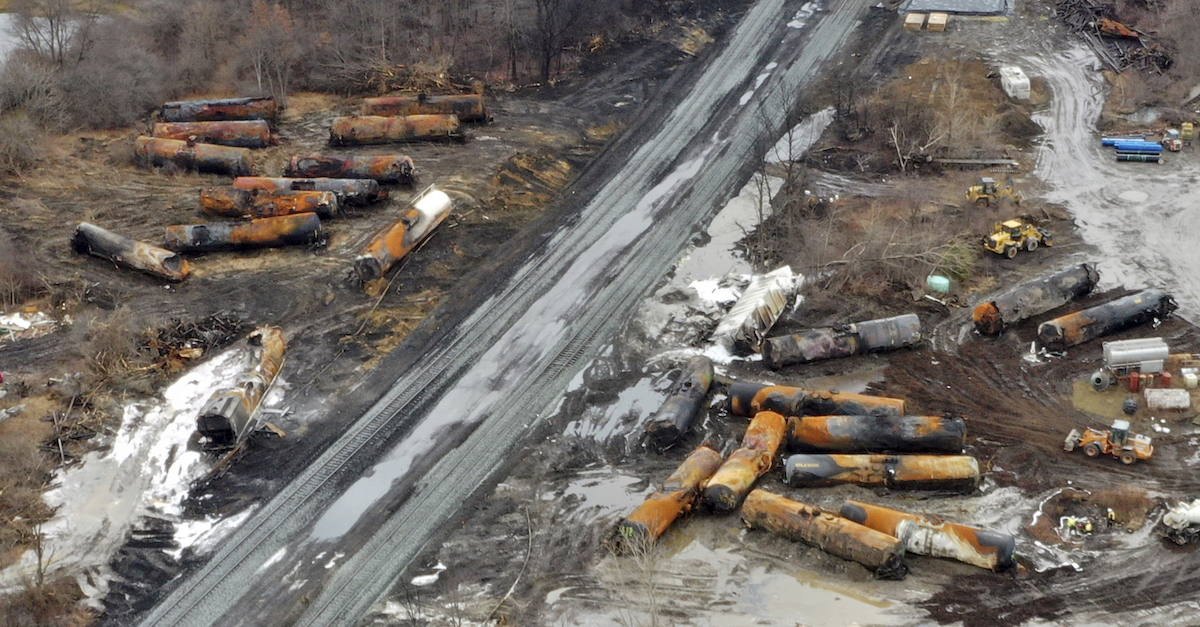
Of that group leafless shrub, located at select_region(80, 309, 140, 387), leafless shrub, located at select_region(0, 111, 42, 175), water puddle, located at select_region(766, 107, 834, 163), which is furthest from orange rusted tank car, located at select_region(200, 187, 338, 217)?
water puddle, located at select_region(766, 107, 834, 163)

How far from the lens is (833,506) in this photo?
1057 inches

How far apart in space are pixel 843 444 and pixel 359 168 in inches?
822

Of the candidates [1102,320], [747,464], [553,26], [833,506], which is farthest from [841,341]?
[553,26]

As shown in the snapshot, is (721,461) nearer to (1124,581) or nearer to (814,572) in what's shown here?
(814,572)

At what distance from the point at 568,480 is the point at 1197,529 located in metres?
14.4

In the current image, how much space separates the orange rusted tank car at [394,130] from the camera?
1708 inches

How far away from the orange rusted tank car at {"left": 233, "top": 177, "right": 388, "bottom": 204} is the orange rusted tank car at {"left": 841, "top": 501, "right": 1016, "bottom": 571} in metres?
21.2

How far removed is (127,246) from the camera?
3647 cm

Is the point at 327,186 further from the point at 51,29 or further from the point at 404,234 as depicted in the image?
the point at 51,29

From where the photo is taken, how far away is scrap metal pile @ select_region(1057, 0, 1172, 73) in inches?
1922

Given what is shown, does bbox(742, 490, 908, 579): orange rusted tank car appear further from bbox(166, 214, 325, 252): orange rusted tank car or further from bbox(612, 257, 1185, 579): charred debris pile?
bbox(166, 214, 325, 252): orange rusted tank car

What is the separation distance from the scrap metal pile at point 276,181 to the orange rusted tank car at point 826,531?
50.6 ft

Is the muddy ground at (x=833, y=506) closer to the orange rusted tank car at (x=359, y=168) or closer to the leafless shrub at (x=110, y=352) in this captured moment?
the orange rusted tank car at (x=359, y=168)

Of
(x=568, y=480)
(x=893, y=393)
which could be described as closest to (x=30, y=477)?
(x=568, y=480)
